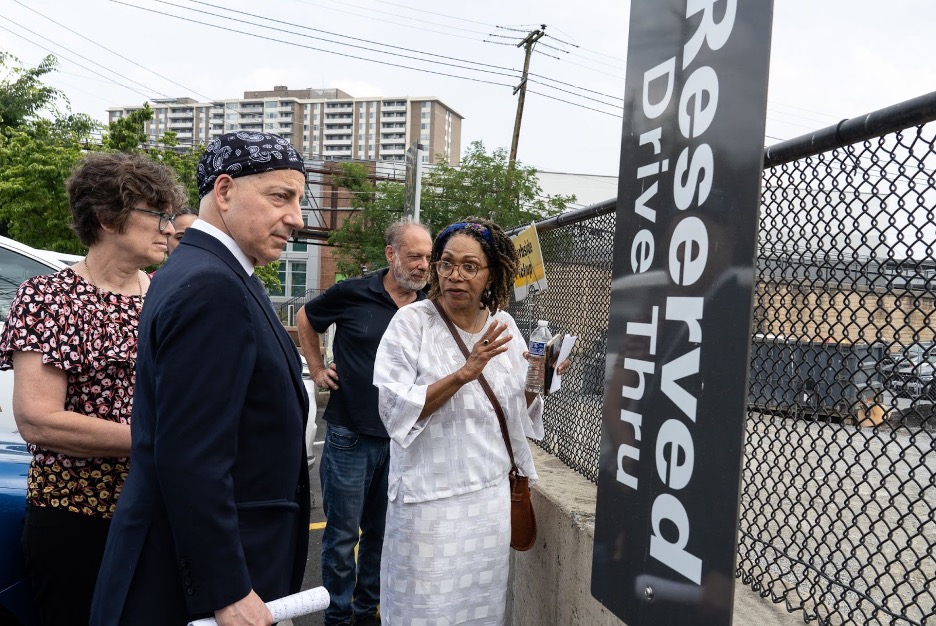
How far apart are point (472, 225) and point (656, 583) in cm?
171

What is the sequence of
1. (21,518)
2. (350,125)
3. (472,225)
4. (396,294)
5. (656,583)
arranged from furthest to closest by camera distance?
(350,125)
(396,294)
(472,225)
(21,518)
(656,583)

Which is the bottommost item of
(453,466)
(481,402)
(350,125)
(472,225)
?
(453,466)

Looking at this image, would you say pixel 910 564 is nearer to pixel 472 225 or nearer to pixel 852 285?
pixel 852 285

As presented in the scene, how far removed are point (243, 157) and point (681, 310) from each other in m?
1.19

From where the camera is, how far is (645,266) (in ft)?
4.77

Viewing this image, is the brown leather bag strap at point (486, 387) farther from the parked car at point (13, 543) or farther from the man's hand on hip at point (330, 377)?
the parked car at point (13, 543)

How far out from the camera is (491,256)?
2.78 m

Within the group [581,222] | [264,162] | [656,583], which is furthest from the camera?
[581,222]

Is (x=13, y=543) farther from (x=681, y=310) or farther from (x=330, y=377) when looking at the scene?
(x=681, y=310)

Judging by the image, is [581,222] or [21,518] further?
[581,222]

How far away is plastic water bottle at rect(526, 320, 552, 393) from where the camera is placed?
107 inches

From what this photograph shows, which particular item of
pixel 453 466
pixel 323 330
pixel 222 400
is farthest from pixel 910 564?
pixel 323 330

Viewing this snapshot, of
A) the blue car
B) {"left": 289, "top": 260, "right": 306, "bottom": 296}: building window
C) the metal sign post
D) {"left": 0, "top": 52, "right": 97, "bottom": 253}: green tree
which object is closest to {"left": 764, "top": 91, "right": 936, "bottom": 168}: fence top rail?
the blue car

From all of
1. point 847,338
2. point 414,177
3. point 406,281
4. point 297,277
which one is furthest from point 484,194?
point 297,277
